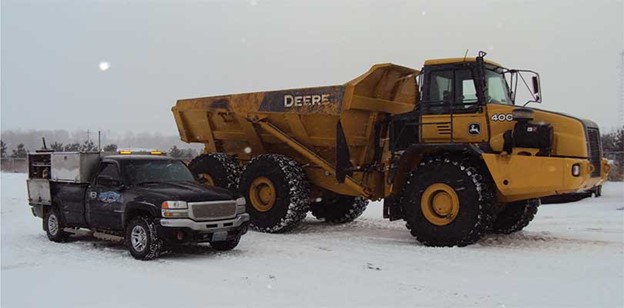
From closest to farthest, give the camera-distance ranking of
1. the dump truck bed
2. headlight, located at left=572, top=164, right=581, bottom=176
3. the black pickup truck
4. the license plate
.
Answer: the black pickup truck, the license plate, headlight, located at left=572, top=164, right=581, bottom=176, the dump truck bed

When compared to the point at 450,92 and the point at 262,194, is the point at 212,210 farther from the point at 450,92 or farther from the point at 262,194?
the point at 450,92

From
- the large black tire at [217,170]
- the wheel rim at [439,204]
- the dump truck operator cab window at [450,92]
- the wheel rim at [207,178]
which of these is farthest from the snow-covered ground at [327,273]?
the dump truck operator cab window at [450,92]

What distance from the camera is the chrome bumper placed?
926cm

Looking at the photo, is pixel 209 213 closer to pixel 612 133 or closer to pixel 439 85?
pixel 439 85

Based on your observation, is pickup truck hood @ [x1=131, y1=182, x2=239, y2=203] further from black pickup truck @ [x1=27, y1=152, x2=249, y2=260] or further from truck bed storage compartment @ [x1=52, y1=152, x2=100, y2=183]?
truck bed storage compartment @ [x1=52, y1=152, x2=100, y2=183]

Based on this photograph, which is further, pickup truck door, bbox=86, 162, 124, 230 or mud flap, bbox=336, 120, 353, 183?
mud flap, bbox=336, 120, 353, 183

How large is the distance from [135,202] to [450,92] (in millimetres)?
5839

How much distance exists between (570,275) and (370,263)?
2.81m

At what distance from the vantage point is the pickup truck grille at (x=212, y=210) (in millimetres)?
9453

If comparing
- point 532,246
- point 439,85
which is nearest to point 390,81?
point 439,85

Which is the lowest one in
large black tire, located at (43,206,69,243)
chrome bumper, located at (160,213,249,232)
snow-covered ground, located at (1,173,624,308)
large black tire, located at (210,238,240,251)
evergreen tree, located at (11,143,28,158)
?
snow-covered ground, located at (1,173,624,308)

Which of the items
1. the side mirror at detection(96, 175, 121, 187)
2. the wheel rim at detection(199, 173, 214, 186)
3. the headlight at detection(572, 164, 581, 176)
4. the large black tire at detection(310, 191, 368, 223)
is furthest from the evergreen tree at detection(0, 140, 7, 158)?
the headlight at detection(572, 164, 581, 176)

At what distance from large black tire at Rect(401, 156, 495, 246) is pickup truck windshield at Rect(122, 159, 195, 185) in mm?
4133

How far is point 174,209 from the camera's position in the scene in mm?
9328
